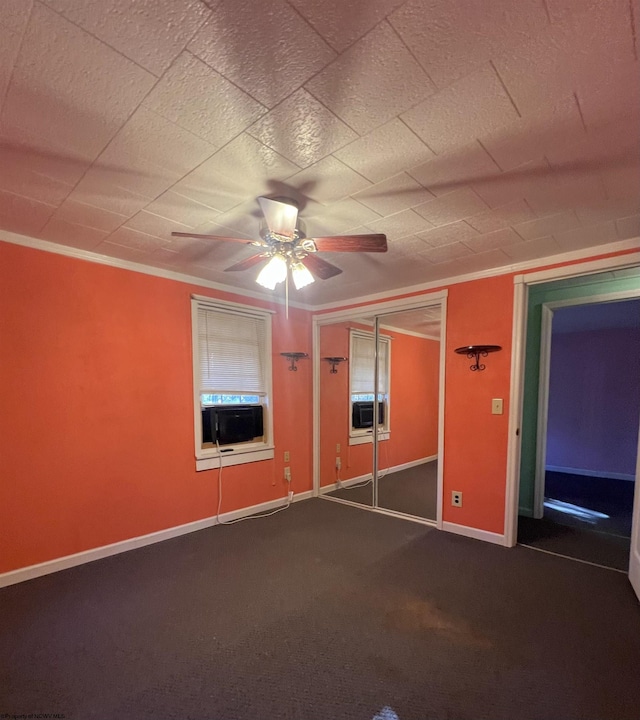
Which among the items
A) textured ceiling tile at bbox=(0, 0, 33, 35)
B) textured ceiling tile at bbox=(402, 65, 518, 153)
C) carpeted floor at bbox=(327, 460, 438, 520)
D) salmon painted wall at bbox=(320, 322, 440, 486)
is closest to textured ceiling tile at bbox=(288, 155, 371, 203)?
textured ceiling tile at bbox=(402, 65, 518, 153)

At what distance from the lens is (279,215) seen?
1.66 meters

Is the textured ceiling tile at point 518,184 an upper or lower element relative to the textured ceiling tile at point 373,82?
lower

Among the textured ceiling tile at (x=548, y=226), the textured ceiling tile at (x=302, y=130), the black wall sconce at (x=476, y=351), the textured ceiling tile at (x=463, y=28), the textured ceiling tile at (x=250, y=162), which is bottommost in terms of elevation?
the black wall sconce at (x=476, y=351)

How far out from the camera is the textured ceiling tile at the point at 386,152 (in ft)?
4.53

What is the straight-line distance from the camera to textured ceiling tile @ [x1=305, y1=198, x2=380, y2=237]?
196cm

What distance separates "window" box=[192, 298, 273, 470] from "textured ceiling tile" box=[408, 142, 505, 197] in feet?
7.73

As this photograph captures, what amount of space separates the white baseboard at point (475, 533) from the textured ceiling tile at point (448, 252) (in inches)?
95.8

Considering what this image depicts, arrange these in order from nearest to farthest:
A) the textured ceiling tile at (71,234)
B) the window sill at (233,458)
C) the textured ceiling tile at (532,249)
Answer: the textured ceiling tile at (71,234) < the textured ceiling tile at (532,249) < the window sill at (233,458)

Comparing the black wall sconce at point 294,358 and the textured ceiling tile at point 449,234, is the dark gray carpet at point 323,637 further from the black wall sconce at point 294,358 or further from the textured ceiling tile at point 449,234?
the textured ceiling tile at point 449,234

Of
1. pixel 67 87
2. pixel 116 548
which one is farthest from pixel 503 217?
pixel 116 548

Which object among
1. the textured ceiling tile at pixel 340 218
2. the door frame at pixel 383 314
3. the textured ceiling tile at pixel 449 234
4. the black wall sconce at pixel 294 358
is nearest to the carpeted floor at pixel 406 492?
the door frame at pixel 383 314

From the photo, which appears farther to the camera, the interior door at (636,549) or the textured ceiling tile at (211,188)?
the interior door at (636,549)

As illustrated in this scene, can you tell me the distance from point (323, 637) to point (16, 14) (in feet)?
9.17

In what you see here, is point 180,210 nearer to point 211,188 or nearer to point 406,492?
point 211,188
